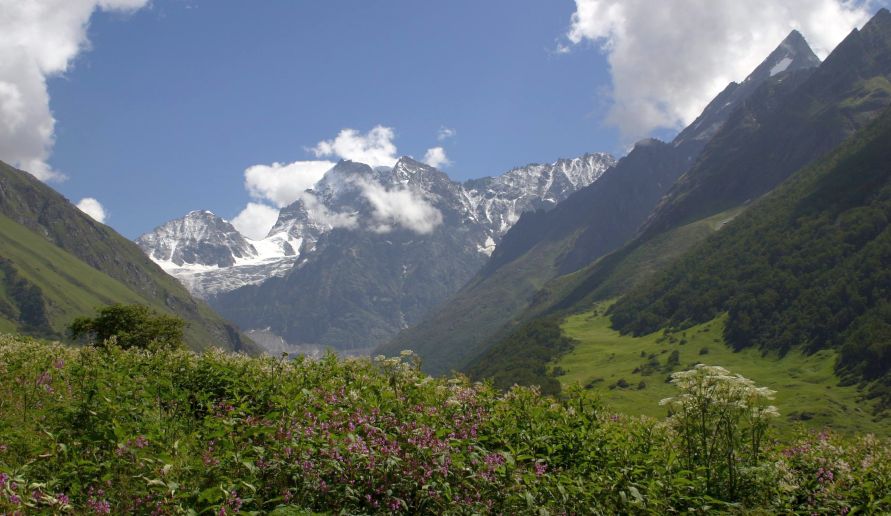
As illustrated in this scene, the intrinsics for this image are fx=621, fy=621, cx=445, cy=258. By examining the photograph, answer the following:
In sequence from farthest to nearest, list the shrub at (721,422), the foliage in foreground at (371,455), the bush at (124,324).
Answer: the bush at (124,324)
the shrub at (721,422)
the foliage in foreground at (371,455)

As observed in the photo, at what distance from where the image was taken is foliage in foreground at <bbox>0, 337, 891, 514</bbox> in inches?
383

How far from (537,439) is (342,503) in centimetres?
422

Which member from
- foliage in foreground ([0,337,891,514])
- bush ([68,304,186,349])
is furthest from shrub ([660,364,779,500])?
bush ([68,304,186,349])

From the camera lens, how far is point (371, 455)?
10.3m

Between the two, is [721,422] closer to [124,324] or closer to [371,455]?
[371,455]

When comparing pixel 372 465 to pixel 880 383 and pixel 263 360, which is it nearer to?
pixel 263 360

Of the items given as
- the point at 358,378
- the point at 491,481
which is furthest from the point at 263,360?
the point at 491,481

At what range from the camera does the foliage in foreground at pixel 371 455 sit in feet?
31.9

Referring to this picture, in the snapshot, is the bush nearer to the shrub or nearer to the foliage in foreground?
the foliage in foreground

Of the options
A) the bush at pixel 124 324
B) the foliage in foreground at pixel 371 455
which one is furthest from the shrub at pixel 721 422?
the bush at pixel 124 324

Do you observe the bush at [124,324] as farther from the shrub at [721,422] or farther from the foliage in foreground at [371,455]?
the shrub at [721,422]

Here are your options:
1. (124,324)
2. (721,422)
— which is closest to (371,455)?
(721,422)

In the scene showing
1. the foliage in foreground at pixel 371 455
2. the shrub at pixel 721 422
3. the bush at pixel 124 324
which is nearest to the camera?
the foliage in foreground at pixel 371 455

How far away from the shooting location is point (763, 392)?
36.4 ft
